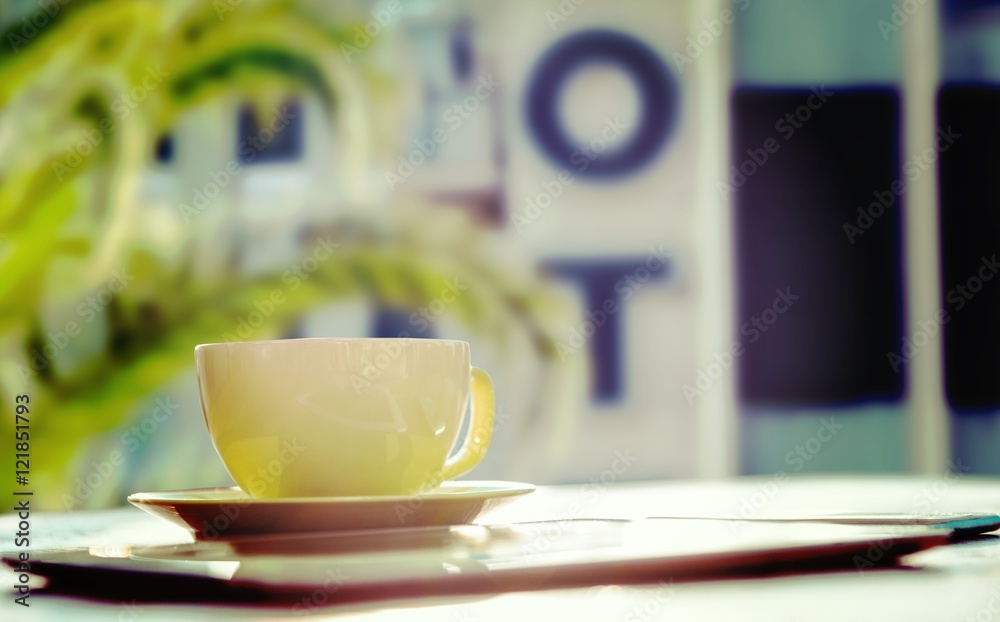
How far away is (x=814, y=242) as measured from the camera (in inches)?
107

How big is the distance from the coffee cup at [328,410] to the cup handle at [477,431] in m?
0.07

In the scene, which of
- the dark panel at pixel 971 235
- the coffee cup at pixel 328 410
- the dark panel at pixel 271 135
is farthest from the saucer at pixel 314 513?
the dark panel at pixel 971 235

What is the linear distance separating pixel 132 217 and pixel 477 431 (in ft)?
6.78

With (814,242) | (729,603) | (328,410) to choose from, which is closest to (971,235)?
(814,242)

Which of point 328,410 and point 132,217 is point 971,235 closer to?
point 132,217

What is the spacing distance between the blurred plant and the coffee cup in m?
1.65

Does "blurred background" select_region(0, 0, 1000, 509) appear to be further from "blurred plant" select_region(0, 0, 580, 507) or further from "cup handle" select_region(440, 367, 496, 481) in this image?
"cup handle" select_region(440, 367, 496, 481)

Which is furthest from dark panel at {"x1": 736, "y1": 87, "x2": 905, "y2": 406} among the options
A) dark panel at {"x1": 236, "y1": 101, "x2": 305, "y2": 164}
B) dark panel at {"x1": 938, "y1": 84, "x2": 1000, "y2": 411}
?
dark panel at {"x1": 236, "y1": 101, "x2": 305, "y2": 164}

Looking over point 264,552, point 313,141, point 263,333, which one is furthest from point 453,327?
point 264,552

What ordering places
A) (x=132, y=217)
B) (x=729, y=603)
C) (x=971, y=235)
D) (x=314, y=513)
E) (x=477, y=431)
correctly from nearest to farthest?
(x=729, y=603), (x=314, y=513), (x=477, y=431), (x=132, y=217), (x=971, y=235)

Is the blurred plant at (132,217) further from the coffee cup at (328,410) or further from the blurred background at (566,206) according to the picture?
the coffee cup at (328,410)

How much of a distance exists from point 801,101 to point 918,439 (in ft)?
3.08

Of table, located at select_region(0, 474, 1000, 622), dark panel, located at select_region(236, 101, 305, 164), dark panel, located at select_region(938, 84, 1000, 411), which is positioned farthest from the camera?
dark panel, located at select_region(938, 84, 1000, 411)

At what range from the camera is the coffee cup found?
53cm
